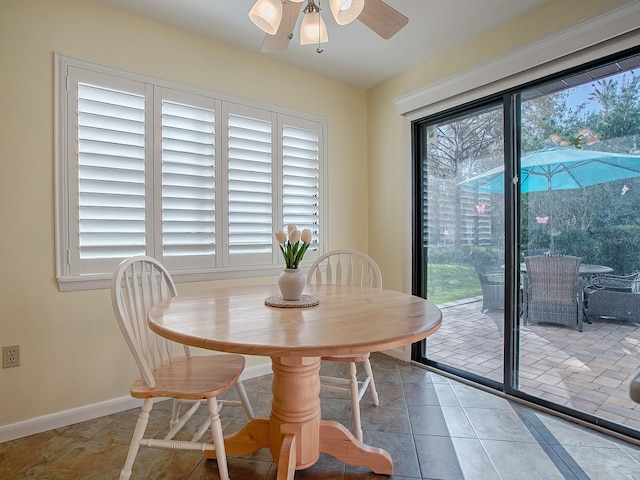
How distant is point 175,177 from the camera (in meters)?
2.33

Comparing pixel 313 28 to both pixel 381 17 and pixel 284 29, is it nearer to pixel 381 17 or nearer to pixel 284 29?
pixel 284 29

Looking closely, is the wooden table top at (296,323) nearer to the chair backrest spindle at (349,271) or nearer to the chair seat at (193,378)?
the chair seat at (193,378)

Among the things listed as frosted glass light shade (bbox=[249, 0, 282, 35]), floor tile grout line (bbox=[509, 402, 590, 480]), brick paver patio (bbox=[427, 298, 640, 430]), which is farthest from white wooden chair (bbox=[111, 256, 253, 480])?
brick paver patio (bbox=[427, 298, 640, 430])

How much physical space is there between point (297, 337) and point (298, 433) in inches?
23.8

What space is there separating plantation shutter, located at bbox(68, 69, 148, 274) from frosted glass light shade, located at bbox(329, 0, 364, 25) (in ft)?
4.67

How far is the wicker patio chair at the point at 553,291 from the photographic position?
205cm

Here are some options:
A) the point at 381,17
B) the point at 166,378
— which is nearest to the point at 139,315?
the point at 166,378

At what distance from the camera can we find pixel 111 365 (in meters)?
2.12

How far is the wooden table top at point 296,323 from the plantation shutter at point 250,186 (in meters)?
0.91

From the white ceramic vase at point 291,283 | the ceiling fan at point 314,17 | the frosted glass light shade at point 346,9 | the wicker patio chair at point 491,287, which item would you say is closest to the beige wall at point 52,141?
the ceiling fan at point 314,17

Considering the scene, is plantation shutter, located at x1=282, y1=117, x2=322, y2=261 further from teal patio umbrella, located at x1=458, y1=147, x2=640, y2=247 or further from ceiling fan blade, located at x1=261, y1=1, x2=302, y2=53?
teal patio umbrella, located at x1=458, y1=147, x2=640, y2=247

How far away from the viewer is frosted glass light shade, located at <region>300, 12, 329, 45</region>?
1.54m

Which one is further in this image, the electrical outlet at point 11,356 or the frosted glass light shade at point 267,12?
the electrical outlet at point 11,356

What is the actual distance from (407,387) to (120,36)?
2957mm
